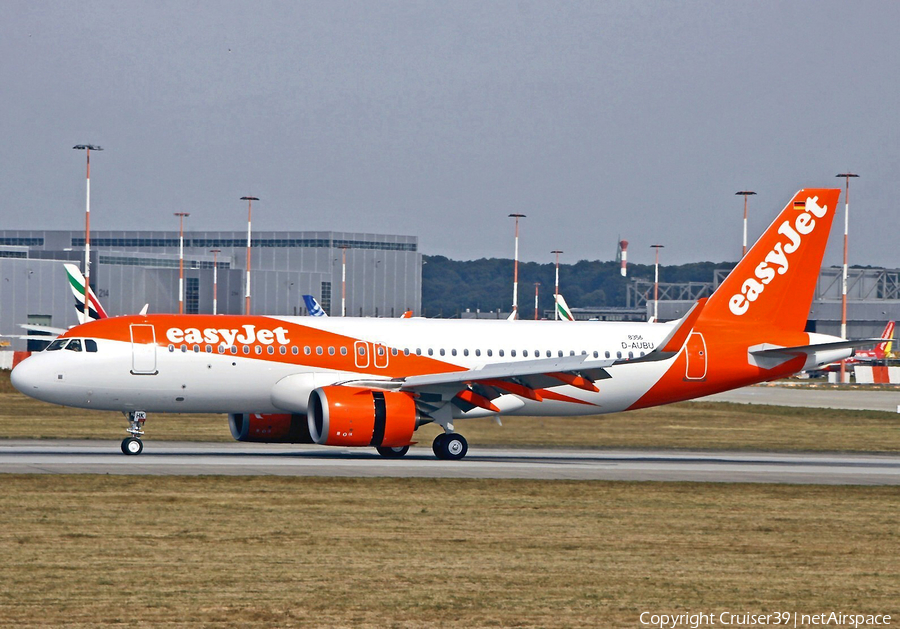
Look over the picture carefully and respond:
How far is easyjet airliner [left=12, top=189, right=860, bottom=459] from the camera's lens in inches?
1388

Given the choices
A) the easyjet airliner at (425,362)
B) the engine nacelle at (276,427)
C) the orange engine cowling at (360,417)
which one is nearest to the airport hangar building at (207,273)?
the engine nacelle at (276,427)

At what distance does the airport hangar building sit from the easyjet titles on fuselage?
8347cm

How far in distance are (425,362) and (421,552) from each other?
1838cm

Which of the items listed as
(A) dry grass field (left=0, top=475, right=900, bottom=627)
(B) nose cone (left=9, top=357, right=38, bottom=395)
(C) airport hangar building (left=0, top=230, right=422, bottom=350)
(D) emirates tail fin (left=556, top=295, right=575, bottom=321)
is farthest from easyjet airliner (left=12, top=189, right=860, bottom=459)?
(C) airport hangar building (left=0, top=230, right=422, bottom=350)

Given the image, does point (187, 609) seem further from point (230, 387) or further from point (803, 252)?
point (803, 252)

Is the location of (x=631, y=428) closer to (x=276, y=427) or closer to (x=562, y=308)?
(x=276, y=427)

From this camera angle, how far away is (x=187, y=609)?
15078 mm

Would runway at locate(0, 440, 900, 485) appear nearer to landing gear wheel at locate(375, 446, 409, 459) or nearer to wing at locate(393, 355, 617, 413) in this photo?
landing gear wheel at locate(375, 446, 409, 459)

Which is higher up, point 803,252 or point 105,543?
point 803,252

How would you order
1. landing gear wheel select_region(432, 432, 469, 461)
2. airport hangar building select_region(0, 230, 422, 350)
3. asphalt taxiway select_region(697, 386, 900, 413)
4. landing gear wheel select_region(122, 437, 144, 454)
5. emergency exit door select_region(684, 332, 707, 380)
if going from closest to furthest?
landing gear wheel select_region(122, 437, 144, 454) → landing gear wheel select_region(432, 432, 469, 461) → emergency exit door select_region(684, 332, 707, 380) → asphalt taxiway select_region(697, 386, 900, 413) → airport hangar building select_region(0, 230, 422, 350)

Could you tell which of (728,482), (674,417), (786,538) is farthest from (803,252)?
(786,538)

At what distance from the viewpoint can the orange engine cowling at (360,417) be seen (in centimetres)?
3400

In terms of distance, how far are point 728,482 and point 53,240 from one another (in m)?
162

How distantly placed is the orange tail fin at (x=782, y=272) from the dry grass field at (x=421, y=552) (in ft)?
41.1
